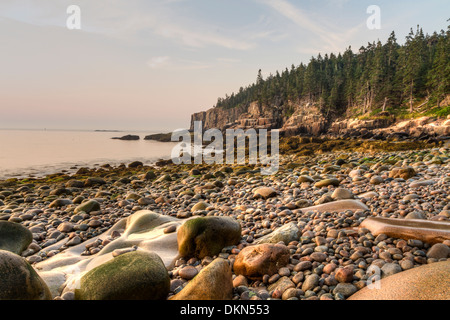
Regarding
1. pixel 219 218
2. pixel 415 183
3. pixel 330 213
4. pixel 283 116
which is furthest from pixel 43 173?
pixel 283 116

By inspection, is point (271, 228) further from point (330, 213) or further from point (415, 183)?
point (415, 183)

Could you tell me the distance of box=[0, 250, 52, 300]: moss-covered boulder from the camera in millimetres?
2340

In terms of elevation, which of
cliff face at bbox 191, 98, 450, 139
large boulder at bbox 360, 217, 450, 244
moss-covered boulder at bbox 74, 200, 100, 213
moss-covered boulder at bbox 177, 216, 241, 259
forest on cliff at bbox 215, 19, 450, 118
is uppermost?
forest on cliff at bbox 215, 19, 450, 118

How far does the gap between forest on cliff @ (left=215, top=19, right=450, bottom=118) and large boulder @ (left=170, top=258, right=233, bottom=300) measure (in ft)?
152

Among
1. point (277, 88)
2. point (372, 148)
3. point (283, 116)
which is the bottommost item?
point (372, 148)

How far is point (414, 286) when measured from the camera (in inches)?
89.2

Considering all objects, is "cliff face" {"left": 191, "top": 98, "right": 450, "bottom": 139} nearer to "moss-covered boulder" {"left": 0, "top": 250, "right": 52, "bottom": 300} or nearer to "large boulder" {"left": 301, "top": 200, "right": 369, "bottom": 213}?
"large boulder" {"left": 301, "top": 200, "right": 369, "bottom": 213}

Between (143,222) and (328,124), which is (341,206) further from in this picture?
(328,124)

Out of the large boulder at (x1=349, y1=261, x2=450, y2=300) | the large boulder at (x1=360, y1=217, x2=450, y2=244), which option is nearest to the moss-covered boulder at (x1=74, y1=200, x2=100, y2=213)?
the large boulder at (x1=360, y1=217, x2=450, y2=244)

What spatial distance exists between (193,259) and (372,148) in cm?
2158

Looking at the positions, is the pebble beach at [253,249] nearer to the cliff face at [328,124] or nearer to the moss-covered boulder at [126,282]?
the moss-covered boulder at [126,282]

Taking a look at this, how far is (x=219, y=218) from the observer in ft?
14.1

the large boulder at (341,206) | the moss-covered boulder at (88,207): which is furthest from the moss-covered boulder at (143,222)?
the large boulder at (341,206)

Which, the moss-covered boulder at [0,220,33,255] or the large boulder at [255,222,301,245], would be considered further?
the moss-covered boulder at [0,220,33,255]
